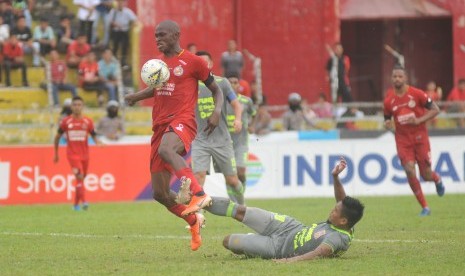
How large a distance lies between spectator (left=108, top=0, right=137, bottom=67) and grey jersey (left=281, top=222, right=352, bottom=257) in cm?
1798

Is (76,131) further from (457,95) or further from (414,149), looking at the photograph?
(457,95)

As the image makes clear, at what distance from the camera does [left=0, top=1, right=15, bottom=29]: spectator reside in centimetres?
2797

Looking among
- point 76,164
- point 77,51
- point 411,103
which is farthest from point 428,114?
point 77,51

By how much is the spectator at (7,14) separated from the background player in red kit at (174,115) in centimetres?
1623

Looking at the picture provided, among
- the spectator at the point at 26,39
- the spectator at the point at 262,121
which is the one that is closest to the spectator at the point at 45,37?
the spectator at the point at 26,39

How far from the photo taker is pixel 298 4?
1270 inches

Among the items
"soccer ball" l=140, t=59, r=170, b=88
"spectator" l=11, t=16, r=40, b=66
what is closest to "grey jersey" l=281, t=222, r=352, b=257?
"soccer ball" l=140, t=59, r=170, b=88

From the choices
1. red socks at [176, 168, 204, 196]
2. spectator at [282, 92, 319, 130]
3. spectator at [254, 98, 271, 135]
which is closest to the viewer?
red socks at [176, 168, 204, 196]

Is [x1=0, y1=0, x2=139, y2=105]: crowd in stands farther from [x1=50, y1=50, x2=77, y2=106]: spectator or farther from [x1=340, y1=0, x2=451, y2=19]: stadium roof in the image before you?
[x1=340, y1=0, x2=451, y2=19]: stadium roof

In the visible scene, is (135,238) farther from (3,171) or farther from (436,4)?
(436,4)

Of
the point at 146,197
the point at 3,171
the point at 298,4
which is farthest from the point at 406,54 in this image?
the point at 3,171

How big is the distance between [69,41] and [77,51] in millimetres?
536

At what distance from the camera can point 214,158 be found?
16.7m

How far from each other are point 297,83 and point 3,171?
1086cm
